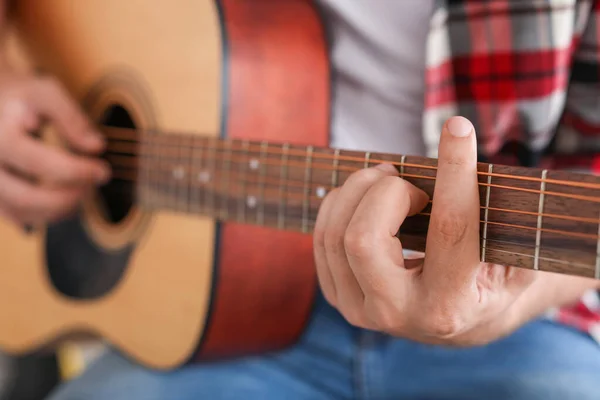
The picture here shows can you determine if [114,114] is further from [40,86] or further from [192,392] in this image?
[192,392]

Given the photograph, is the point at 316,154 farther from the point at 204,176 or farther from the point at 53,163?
the point at 53,163

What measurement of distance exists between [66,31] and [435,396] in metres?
0.72

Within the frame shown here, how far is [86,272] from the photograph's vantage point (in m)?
0.88

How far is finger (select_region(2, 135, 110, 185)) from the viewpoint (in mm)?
791

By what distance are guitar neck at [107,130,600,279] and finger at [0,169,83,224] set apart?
8cm

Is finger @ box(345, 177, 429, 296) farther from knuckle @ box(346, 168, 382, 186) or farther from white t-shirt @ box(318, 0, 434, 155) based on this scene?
white t-shirt @ box(318, 0, 434, 155)

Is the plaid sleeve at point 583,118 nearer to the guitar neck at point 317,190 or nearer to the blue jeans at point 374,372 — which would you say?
the blue jeans at point 374,372

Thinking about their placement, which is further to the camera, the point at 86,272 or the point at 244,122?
the point at 86,272

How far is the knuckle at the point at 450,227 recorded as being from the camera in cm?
43

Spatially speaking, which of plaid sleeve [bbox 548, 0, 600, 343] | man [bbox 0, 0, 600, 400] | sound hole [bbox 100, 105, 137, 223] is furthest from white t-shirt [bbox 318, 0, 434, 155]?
sound hole [bbox 100, 105, 137, 223]

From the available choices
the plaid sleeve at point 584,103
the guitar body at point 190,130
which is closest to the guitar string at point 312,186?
the guitar body at point 190,130

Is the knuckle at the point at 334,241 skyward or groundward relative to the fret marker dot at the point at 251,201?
groundward

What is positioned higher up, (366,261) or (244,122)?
(244,122)

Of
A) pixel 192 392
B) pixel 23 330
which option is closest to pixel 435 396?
pixel 192 392
